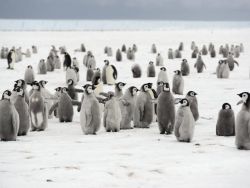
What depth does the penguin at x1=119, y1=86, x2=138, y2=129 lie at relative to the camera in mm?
9633

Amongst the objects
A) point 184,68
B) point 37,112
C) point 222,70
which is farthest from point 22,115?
point 184,68

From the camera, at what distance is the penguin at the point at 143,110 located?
977 centimetres

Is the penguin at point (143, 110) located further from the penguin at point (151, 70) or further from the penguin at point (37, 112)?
the penguin at point (151, 70)

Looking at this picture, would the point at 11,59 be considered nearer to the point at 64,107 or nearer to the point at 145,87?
the point at 64,107

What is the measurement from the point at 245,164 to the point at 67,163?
2281 mm

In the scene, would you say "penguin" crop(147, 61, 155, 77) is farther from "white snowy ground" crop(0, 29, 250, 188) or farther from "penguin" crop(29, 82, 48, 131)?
"penguin" crop(29, 82, 48, 131)

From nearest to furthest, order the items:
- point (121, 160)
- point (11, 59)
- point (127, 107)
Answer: point (121, 160), point (127, 107), point (11, 59)

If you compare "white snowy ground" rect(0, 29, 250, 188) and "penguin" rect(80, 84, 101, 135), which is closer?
"white snowy ground" rect(0, 29, 250, 188)

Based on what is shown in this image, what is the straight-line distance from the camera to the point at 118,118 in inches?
363

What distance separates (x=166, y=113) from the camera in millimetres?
9133

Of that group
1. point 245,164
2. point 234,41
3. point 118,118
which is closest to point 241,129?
point 245,164

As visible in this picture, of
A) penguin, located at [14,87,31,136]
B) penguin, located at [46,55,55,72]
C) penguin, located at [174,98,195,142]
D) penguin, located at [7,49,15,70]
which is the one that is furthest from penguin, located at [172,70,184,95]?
penguin, located at [7,49,15,70]

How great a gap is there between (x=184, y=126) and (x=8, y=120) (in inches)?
112

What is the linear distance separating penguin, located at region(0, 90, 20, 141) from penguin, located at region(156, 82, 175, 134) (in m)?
2.60
